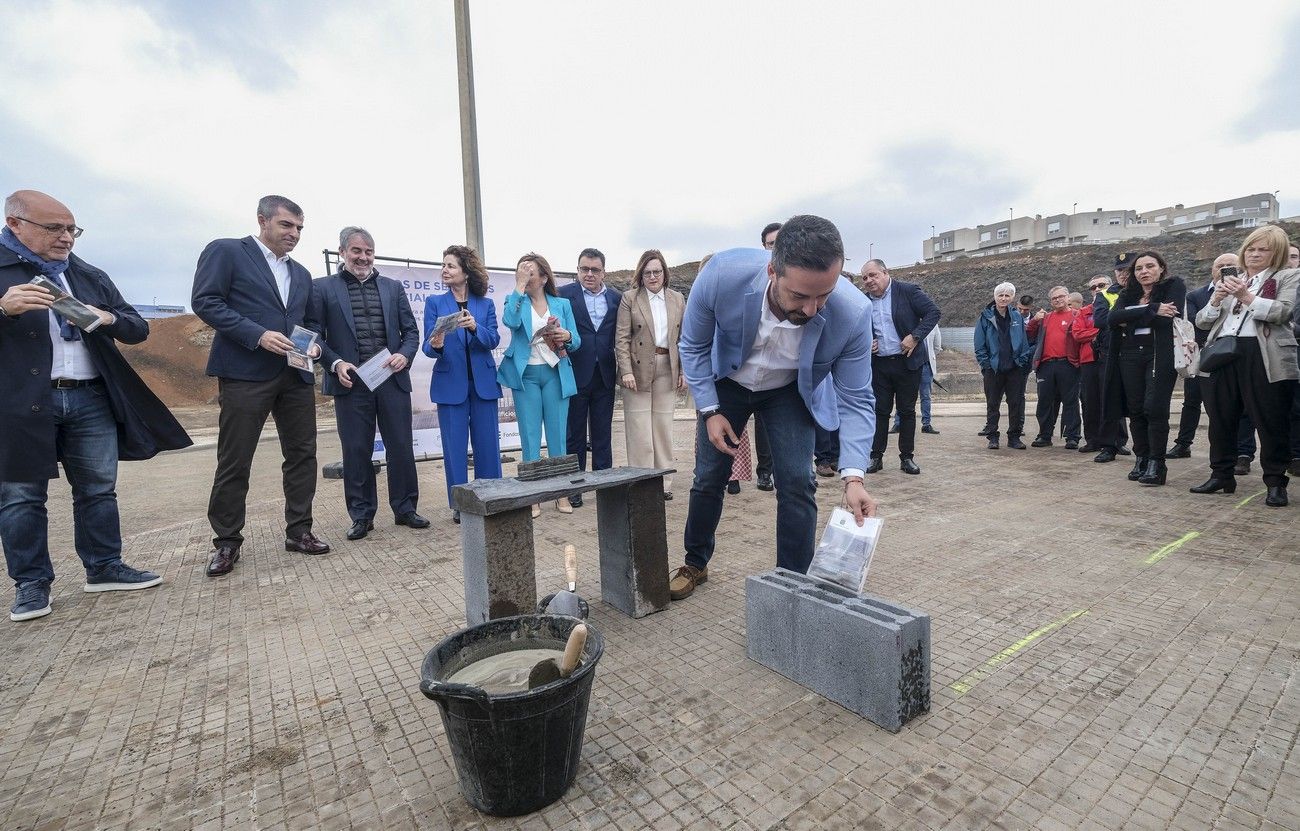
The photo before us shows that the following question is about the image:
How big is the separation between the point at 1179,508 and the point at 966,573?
2356 mm

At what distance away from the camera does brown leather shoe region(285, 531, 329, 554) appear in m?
4.23

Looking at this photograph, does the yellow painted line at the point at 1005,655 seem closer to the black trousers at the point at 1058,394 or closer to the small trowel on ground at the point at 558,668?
the small trowel on ground at the point at 558,668

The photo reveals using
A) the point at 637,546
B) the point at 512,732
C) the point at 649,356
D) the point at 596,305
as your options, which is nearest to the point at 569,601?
the point at 637,546

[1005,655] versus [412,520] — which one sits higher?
[412,520]

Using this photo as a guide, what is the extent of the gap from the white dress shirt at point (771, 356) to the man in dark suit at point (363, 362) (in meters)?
2.86

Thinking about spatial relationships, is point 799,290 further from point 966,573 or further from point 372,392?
point 372,392

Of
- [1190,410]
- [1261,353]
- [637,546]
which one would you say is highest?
[1261,353]

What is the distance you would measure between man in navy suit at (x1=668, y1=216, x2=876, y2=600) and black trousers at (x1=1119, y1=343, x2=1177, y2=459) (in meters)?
3.99

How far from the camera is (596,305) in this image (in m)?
5.55

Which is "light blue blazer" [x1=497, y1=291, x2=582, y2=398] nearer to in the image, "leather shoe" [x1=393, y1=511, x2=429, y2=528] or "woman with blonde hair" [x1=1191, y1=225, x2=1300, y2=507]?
"leather shoe" [x1=393, y1=511, x2=429, y2=528]

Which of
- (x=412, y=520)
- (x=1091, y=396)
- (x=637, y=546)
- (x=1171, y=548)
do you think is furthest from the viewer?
(x=1091, y=396)

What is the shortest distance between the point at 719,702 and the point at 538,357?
323cm

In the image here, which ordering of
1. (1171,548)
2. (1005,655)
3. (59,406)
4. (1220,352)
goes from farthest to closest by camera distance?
1. (1220,352)
2. (1171,548)
3. (59,406)
4. (1005,655)

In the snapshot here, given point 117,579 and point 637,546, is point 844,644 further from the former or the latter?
point 117,579
